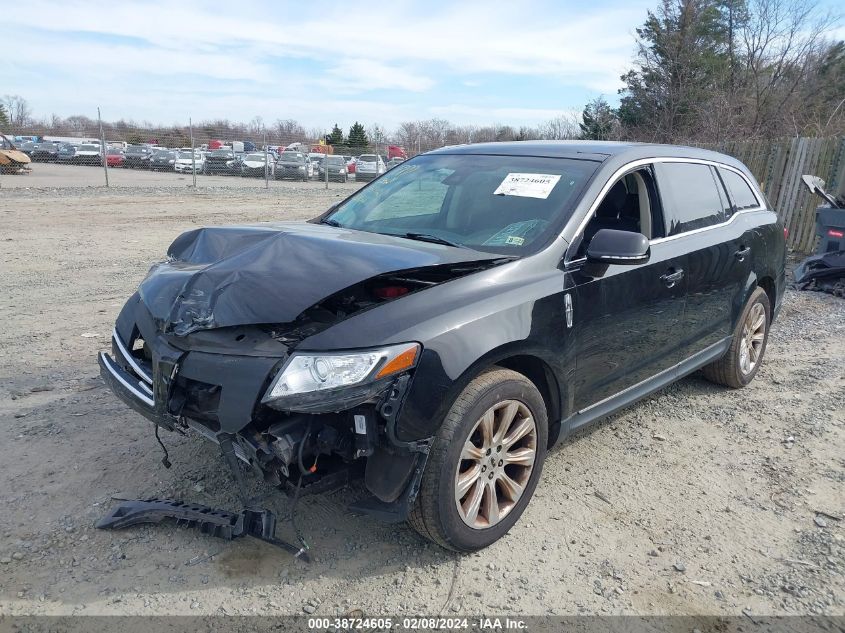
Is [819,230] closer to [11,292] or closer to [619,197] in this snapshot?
[619,197]

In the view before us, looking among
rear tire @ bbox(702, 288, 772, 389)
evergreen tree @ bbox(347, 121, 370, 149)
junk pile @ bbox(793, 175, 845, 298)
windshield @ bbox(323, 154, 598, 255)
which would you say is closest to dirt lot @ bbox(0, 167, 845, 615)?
rear tire @ bbox(702, 288, 772, 389)

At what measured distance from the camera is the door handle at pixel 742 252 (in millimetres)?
4598

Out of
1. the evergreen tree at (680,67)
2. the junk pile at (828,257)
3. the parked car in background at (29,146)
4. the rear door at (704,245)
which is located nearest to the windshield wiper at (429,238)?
the rear door at (704,245)

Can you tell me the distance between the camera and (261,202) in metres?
19.9

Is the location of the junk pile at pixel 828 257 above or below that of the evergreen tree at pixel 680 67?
below

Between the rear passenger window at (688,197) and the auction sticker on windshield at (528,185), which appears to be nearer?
the auction sticker on windshield at (528,185)

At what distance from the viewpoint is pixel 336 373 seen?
8.31 ft

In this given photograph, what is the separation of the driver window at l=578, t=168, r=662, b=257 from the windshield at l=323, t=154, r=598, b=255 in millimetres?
295

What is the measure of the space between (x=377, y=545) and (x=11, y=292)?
20.5 ft

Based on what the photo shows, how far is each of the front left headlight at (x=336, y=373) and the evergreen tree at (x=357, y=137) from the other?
1377 inches

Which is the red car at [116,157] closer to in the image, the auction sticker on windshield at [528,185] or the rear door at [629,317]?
the auction sticker on windshield at [528,185]

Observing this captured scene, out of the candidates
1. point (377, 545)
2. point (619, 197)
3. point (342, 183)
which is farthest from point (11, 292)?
point (342, 183)

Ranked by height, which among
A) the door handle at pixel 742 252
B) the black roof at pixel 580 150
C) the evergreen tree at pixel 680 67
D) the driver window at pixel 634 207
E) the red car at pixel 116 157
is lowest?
the red car at pixel 116 157

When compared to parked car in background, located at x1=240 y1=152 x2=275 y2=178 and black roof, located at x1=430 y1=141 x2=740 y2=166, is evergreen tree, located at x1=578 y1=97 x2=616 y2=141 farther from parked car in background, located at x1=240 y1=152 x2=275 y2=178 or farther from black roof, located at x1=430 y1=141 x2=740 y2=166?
black roof, located at x1=430 y1=141 x2=740 y2=166
